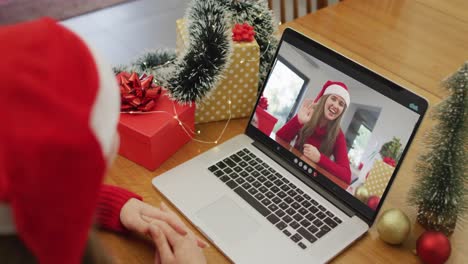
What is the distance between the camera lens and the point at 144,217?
87 centimetres

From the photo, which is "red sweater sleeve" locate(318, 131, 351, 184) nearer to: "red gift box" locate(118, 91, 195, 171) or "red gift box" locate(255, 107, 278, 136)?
"red gift box" locate(255, 107, 278, 136)

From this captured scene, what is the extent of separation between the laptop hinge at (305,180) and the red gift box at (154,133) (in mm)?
163

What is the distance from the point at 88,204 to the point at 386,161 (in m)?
0.54

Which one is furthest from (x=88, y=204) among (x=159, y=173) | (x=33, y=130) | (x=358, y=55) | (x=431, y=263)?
(x=358, y=55)

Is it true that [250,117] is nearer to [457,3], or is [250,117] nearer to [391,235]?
[391,235]

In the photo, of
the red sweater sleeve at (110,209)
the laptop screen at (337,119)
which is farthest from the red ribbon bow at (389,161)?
the red sweater sleeve at (110,209)

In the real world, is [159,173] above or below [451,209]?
below

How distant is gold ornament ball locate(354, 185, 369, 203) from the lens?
88 centimetres

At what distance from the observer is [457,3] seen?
63.1 inches

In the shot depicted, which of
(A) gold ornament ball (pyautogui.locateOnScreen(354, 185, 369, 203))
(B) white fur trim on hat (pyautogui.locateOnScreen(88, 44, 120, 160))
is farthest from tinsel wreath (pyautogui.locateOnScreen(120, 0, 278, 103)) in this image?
(B) white fur trim on hat (pyautogui.locateOnScreen(88, 44, 120, 160))

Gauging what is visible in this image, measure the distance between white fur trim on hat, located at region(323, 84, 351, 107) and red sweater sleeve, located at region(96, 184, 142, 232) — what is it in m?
0.42

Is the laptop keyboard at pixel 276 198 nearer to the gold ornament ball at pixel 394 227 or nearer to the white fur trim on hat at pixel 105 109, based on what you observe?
the gold ornament ball at pixel 394 227

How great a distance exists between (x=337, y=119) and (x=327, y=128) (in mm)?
26

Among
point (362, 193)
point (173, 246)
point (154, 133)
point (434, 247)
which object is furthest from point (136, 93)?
point (434, 247)
